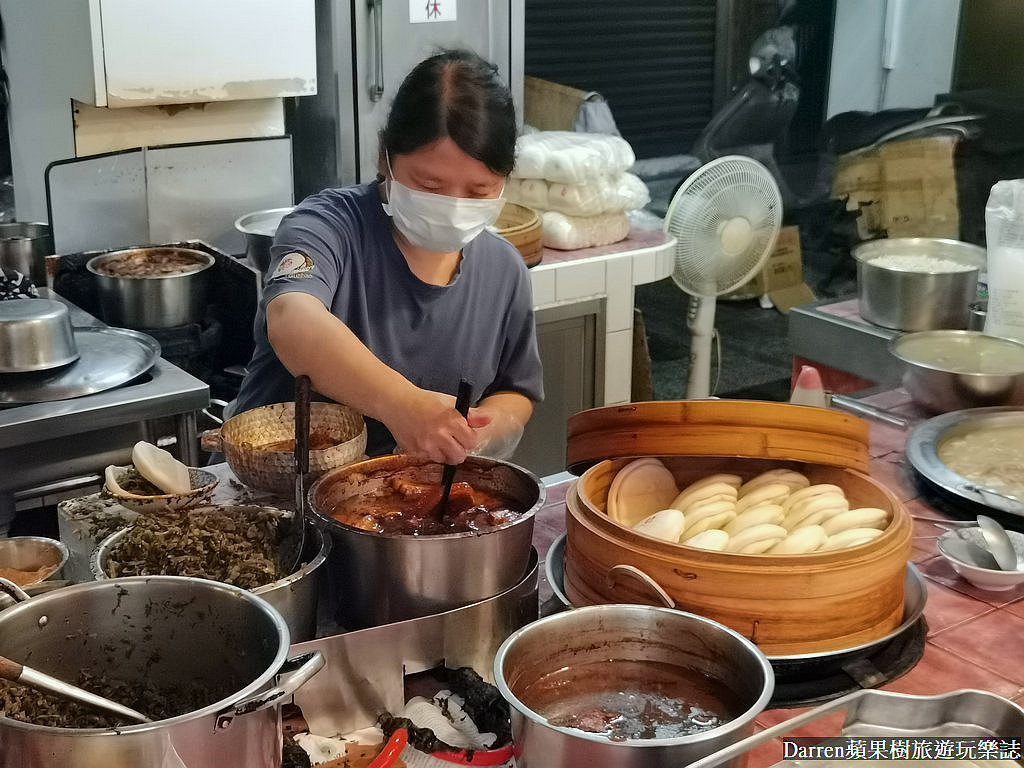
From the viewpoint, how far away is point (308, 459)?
5.35ft

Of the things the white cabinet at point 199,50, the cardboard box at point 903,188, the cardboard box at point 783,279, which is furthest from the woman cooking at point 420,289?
the cardboard box at point 783,279

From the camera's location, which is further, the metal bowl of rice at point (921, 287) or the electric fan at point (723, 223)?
the electric fan at point (723, 223)

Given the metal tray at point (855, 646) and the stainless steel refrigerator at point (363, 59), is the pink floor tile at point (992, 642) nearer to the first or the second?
the metal tray at point (855, 646)

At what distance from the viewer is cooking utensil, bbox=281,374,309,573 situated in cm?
150

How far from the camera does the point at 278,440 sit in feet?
6.19

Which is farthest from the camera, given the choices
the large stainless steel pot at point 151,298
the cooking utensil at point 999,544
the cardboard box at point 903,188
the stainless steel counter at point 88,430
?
the cardboard box at point 903,188

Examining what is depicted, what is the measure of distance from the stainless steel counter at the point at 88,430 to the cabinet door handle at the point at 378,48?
184cm

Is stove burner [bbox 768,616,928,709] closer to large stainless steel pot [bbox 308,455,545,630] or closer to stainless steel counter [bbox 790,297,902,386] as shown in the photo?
large stainless steel pot [bbox 308,455,545,630]

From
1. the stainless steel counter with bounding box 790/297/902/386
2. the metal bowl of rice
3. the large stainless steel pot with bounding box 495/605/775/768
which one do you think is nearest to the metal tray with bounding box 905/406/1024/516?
the stainless steel counter with bounding box 790/297/902/386

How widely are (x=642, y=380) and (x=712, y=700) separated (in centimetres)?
336

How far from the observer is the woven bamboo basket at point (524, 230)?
150 inches

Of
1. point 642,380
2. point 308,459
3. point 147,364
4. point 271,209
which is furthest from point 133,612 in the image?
point 642,380

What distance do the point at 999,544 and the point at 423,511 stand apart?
98cm

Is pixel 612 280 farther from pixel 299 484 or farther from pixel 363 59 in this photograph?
pixel 299 484
